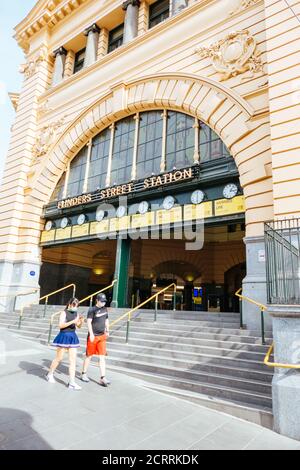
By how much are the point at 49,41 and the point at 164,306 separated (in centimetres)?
2148

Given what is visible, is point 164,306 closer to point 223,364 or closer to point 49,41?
point 223,364

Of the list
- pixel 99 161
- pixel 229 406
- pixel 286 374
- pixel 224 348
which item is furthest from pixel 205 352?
pixel 99 161

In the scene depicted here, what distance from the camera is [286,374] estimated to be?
4738 millimetres

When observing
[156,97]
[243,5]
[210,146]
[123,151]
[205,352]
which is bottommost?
[205,352]

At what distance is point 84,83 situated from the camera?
1850 centimetres

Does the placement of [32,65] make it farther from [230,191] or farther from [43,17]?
[230,191]

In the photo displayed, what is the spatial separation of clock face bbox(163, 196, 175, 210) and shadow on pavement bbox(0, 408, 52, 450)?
953 cm

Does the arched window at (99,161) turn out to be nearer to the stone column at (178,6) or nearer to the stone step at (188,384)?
the stone column at (178,6)

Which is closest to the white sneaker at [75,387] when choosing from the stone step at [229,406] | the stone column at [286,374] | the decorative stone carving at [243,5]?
the stone step at [229,406]

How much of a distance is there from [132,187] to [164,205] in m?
2.10

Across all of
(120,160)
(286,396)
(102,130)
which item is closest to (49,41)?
(102,130)

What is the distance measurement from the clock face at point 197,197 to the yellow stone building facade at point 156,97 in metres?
1.43

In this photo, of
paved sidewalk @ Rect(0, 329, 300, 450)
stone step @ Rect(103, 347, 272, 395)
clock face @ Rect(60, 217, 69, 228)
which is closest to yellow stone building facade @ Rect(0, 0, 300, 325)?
clock face @ Rect(60, 217, 69, 228)

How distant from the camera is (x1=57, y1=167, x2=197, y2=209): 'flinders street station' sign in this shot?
12.6 metres
